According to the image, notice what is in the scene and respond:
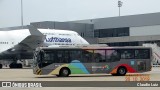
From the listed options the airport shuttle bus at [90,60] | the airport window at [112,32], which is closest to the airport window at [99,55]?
the airport shuttle bus at [90,60]

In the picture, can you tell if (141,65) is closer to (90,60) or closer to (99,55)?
(99,55)

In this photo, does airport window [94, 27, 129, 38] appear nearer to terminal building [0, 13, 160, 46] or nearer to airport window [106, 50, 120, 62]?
terminal building [0, 13, 160, 46]

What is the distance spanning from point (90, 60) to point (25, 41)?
64.5 feet

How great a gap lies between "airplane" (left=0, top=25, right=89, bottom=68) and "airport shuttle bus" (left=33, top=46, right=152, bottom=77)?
57.8 ft

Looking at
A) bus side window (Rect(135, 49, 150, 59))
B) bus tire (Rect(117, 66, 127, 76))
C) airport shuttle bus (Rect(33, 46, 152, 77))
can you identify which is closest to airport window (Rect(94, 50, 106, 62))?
airport shuttle bus (Rect(33, 46, 152, 77))

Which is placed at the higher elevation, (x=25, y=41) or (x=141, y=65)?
(x=25, y=41)

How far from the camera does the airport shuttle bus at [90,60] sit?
104ft

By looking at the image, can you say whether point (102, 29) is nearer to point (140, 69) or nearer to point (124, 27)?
point (124, 27)

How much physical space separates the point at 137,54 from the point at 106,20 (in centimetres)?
5474

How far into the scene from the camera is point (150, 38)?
78.1 meters

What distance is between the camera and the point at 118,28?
8594 centimetres

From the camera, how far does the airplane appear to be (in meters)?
50.5

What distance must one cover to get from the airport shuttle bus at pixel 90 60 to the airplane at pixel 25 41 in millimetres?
17612

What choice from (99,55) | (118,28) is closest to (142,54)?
(99,55)
